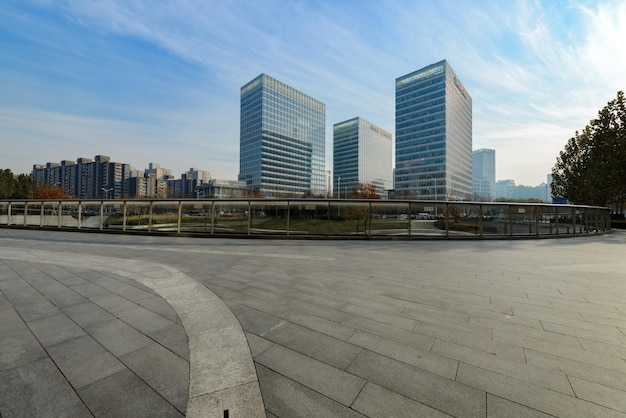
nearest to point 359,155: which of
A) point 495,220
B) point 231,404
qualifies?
point 495,220

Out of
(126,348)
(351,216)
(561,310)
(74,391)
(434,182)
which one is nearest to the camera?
Result: (74,391)

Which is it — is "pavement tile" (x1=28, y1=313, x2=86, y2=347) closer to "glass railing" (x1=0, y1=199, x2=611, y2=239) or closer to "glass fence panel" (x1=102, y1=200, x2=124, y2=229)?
"glass railing" (x1=0, y1=199, x2=611, y2=239)

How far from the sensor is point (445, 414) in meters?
2.02

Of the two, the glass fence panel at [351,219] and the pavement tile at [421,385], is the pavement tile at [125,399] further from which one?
the glass fence panel at [351,219]

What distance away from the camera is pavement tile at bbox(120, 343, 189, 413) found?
2.19 m

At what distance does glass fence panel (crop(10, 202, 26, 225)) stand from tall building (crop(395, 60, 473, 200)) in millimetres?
111225

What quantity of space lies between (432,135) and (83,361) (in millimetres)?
135476

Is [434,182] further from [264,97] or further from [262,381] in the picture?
[262,381]

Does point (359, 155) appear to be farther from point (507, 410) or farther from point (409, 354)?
point (507, 410)

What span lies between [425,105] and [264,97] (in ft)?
247

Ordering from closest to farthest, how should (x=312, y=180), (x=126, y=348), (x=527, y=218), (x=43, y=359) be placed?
(x=43, y=359) < (x=126, y=348) < (x=527, y=218) < (x=312, y=180)

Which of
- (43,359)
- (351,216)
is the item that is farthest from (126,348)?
(351,216)

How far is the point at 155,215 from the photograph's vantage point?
14.4 m

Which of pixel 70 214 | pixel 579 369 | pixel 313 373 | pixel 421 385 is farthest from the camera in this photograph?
pixel 70 214
